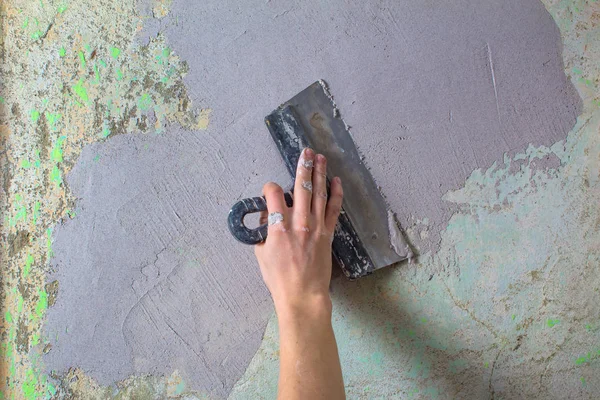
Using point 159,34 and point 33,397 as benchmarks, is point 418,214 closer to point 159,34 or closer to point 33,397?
point 159,34

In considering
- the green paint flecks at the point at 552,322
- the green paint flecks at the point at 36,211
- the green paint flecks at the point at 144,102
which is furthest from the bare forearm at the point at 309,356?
the green paint flecks at the point at 36,211

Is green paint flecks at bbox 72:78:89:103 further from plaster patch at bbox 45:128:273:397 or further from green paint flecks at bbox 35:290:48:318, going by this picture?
green paint flecks at bbox 35:290:48:318

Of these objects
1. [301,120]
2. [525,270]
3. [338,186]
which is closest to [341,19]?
[301,120]

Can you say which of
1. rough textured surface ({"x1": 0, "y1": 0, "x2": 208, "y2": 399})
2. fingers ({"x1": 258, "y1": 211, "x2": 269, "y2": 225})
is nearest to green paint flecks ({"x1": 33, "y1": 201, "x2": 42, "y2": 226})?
rough textured surface ({"x1": 0, "y1": 0, "x2": 208, "y2": 399})

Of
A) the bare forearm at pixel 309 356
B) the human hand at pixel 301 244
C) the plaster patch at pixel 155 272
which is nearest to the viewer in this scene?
the bare forearm at pixel 309 356

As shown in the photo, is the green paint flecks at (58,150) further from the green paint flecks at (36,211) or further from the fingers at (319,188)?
the fingers at (319,188)

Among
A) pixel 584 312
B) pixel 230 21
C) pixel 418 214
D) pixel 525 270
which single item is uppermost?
pixel 230 21
